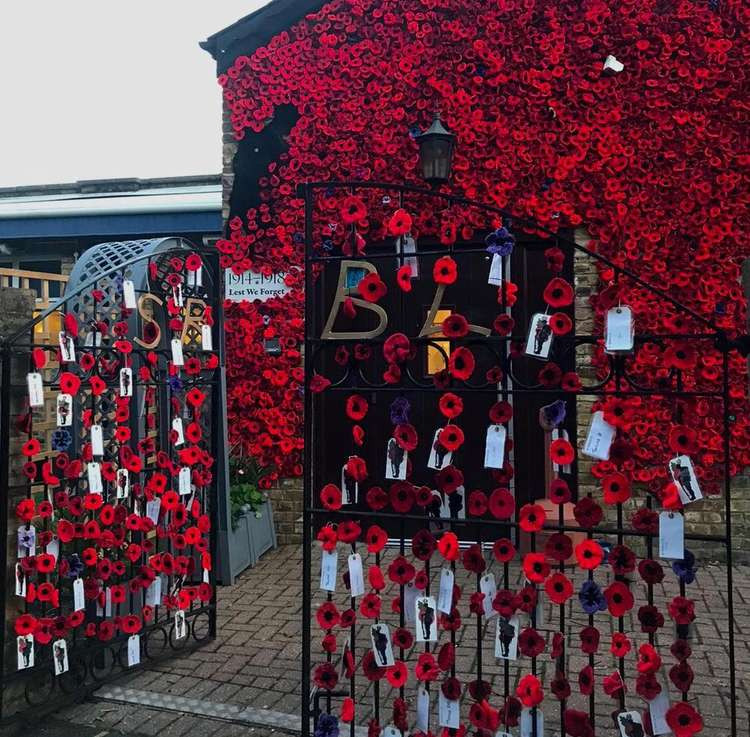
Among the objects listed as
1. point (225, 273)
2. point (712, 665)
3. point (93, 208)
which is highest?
point (93, 208)

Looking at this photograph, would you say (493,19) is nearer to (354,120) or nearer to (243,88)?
(354,120)

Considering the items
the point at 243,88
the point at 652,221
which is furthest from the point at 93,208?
the point at 652,221

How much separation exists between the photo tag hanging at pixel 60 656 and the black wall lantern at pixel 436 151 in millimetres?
4423

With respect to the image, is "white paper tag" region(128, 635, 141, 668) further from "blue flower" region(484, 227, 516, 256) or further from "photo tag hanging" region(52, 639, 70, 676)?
"blue flower" region(484, 227, 516, 256)

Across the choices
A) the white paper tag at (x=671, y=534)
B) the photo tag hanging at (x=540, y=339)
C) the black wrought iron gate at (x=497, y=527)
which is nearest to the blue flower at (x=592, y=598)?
the black wrought iron gate at (x=497, y=527)

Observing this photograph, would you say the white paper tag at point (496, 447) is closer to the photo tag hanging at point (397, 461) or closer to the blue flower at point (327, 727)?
the photo tag hanging at point (397, 461)

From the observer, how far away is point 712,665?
4273 mm

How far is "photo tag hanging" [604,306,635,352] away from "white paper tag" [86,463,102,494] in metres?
2.70

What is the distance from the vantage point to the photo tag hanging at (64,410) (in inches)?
146

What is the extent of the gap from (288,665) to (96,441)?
1.75m

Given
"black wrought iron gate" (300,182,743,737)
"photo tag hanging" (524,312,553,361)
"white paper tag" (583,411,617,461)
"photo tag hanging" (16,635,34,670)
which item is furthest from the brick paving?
"photo tag hanging" (524,312,553,361)

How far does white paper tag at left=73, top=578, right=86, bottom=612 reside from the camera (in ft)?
12.4

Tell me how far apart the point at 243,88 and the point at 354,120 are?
1208 millimetres

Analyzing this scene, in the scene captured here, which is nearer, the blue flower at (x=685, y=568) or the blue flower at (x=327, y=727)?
the blue flower at (x=685, y=568)
